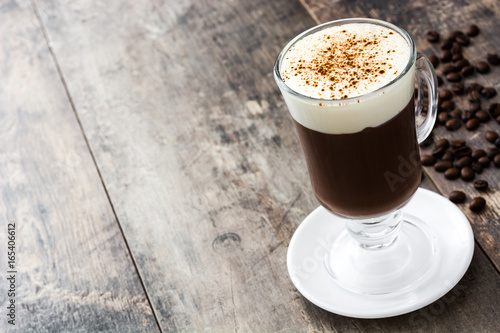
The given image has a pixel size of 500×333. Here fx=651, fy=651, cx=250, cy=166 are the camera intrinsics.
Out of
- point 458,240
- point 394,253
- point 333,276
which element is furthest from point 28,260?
point 458,240

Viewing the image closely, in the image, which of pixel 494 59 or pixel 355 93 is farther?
pixel 494 59

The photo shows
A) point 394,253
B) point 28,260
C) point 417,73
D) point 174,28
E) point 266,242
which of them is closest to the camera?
point 417,73

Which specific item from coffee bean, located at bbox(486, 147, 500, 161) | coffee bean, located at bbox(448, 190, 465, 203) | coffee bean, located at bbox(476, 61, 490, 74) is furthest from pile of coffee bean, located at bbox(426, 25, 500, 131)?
coffee bean, located at bbox(448, 190, 465, 203)

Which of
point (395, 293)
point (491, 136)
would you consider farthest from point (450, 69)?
point (395, 293)

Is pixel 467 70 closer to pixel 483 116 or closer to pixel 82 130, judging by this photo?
pixel 483 116

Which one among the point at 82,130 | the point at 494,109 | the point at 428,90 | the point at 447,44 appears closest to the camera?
the point at 428,90

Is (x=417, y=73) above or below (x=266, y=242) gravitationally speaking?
above

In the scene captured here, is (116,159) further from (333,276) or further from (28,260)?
(333,276)
